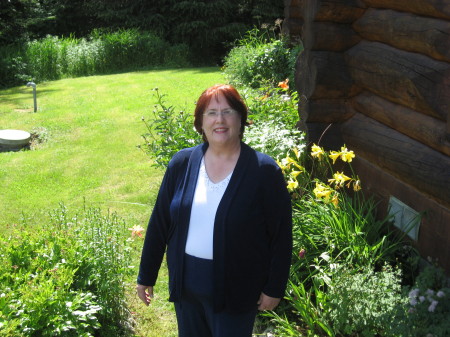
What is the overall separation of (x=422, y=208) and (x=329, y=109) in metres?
1.38

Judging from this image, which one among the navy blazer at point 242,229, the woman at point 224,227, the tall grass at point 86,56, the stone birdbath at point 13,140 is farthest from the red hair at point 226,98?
the tall grass at point 86,56

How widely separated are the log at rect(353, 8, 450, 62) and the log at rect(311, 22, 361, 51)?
0.23 ft

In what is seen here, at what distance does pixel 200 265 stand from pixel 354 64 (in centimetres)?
263

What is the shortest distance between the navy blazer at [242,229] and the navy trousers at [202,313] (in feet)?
0.14

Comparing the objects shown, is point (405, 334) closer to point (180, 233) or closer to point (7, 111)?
point (180, 233)

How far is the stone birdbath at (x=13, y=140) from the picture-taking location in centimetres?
805

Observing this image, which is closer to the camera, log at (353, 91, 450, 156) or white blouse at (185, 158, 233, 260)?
white blouse at (185, 158, 233, 260)

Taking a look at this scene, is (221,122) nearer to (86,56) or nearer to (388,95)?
(388,95)

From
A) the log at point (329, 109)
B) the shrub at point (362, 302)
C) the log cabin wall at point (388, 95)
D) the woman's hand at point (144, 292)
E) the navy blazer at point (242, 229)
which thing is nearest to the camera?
the navy blazer at point (242, 229)

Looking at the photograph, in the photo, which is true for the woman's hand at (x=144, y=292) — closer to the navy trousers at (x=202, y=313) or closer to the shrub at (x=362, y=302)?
the navy trousers at (x=202, y=313)

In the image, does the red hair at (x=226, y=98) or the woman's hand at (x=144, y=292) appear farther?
the woman's hand at (x=144, y=292)

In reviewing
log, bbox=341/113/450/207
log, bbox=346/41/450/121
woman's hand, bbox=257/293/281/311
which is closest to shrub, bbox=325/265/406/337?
log, bbox=341/113/450/207

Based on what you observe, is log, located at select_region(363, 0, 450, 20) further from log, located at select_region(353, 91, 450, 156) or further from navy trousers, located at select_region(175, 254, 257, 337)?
navy trousers, located at select_region(175, 254, 257, 337)

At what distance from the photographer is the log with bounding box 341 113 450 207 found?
317cm
